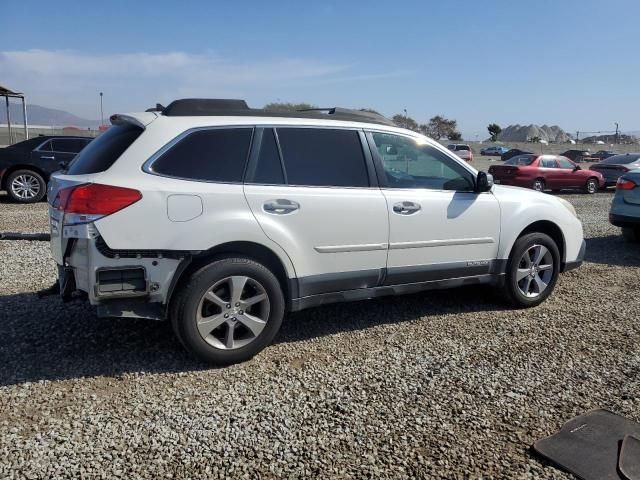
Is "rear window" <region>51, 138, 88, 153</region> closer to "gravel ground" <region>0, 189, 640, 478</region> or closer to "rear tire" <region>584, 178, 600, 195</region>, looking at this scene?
"gravel ground" <region>0, 189, 640, 478</region>

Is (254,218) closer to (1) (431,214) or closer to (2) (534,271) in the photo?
(1) (431,214)

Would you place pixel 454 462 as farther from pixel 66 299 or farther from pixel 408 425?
pixel 66 299

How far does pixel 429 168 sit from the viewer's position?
4.78 meters

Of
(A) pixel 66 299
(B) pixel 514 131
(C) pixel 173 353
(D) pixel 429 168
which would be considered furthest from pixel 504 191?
(B) pixel 514 131

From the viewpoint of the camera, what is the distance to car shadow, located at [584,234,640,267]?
302 inches

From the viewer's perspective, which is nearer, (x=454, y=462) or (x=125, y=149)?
(x=454, y=462)

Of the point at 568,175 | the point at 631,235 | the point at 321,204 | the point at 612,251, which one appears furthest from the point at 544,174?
the point at 321,204

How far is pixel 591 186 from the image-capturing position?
19812 millimetres

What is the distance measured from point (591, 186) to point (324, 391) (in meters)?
19.3

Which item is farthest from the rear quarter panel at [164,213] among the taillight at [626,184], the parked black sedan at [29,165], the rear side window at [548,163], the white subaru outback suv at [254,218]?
the rear side window at [548,163]

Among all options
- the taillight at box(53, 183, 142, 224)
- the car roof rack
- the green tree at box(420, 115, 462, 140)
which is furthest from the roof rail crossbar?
the green tree at box(420, 115, 462, 140)

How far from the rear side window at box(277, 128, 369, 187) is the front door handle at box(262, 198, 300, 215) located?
0.59 feet

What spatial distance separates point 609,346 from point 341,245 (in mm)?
2369

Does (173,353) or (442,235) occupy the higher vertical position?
(442,235)
